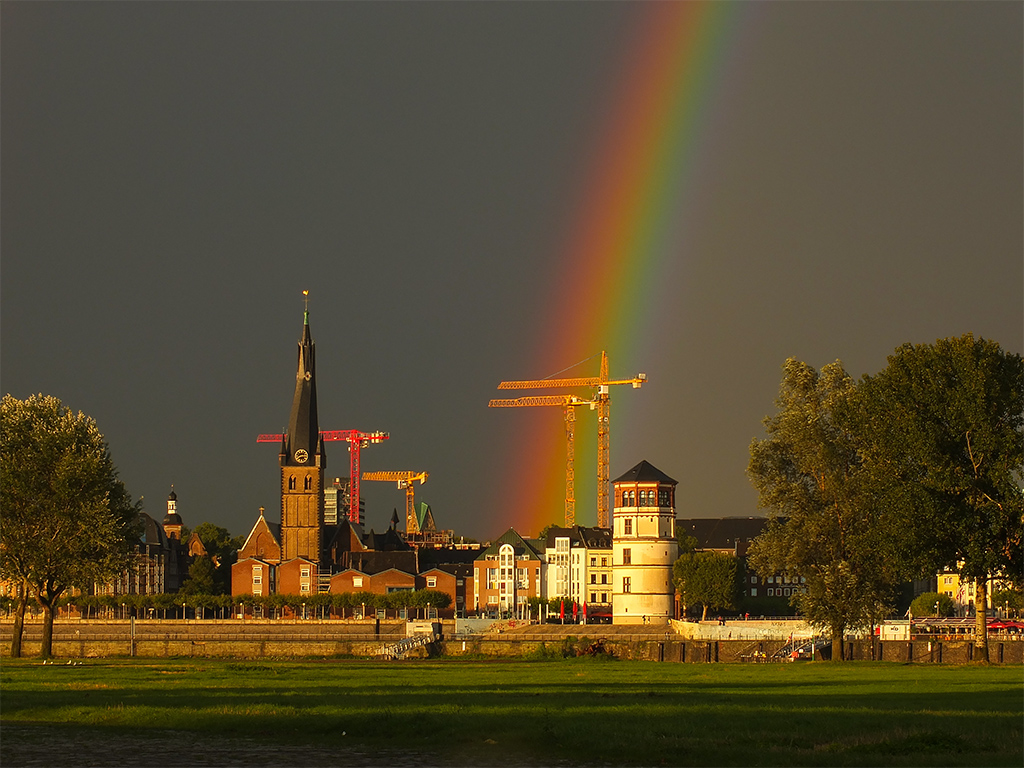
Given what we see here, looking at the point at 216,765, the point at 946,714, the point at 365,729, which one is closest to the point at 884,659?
the point at 946,714

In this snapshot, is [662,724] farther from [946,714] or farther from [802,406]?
[802,406]

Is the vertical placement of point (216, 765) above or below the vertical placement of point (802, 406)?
below

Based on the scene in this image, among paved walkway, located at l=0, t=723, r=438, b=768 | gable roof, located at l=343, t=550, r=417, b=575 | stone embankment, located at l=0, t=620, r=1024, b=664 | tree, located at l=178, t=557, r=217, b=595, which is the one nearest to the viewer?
paved walkway, located at l=0, t=723, r=438, b=768

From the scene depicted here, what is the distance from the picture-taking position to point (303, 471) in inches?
7746

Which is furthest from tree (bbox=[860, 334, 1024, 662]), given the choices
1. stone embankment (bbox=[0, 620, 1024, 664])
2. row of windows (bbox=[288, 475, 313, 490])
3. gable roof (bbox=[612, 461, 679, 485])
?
row of windows (bbox=[288, 475, 313, 490])

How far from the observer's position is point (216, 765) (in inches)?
967

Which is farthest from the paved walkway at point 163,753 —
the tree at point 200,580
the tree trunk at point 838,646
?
the tree at point 200,580

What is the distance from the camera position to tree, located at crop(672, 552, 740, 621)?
466 feet

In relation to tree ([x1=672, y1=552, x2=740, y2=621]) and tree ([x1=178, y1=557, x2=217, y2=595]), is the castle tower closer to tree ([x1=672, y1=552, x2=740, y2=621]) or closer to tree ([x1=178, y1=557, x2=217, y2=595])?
tree ([x1=672, y1=552, x2=740, y2=621])

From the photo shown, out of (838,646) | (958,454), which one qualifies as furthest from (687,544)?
(958,454)

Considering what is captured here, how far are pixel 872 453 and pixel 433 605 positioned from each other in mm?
112635

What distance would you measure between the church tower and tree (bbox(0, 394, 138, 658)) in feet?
414

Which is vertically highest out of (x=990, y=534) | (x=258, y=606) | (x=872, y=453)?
(x=872, y=453)

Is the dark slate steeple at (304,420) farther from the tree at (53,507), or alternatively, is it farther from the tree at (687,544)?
the tree at (53,507)
